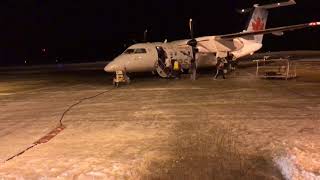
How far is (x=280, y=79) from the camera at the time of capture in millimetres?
24000

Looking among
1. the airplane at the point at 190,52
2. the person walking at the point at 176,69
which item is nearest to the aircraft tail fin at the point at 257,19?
the airplane at the point at 190,52

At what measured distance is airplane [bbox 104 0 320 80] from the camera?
1019 inches

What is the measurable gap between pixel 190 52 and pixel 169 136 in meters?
19.0

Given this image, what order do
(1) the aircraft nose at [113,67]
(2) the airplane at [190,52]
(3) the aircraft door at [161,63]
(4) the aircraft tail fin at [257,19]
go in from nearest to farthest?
(1) the aircraft nose at [113,67] < (2) the airplane at [190,52] < (3) the aircraft door at [161,63] < (4) the aircraft tail fin at [257,19]

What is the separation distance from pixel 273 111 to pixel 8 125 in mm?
8421

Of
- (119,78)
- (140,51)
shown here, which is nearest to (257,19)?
(140,51)

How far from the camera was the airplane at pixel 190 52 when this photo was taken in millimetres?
25875

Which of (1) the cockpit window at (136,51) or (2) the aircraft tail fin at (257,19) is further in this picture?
(2) the aircraft tail fin at (257,19)

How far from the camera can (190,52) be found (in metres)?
29.2

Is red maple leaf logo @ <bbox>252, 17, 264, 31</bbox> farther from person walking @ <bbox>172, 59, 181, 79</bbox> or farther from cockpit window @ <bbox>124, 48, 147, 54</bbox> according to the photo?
cockpit window @ <bbox>124, 48, 147, 54</bbox>

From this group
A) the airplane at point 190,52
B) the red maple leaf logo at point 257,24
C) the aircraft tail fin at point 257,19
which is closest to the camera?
the airplane at point 190,52

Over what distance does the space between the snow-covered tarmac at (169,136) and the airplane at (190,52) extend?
7170mm

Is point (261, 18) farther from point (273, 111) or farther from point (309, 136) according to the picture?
point (309, 136)

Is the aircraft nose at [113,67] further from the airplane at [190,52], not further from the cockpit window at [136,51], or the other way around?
the cockpit window at [136,51]
